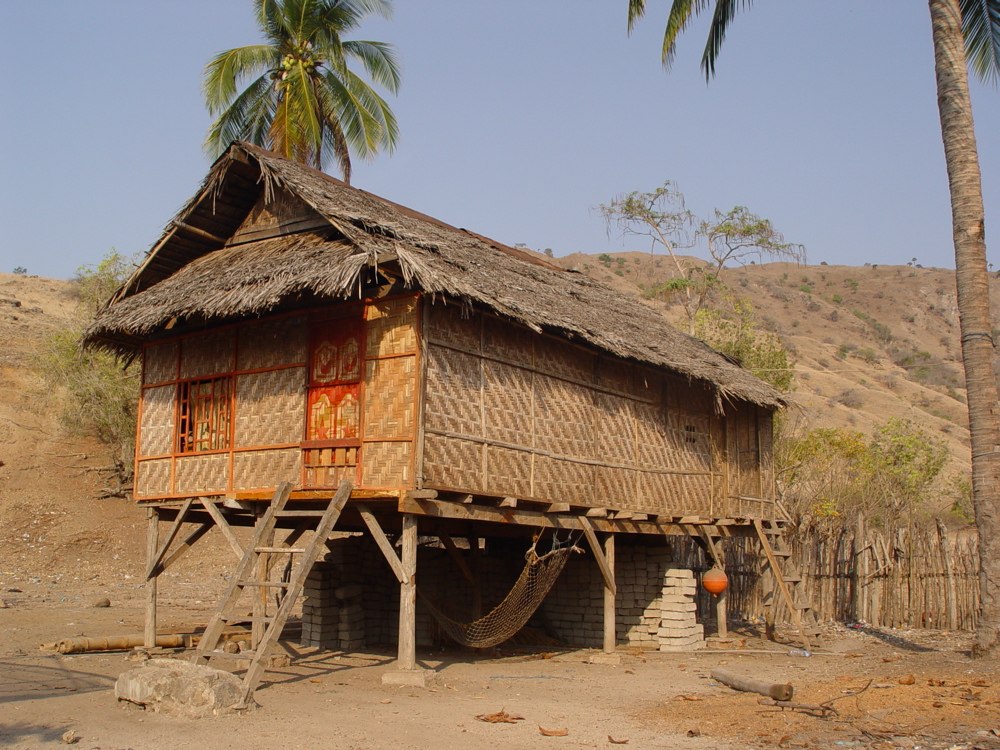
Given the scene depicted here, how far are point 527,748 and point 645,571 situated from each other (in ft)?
29.3

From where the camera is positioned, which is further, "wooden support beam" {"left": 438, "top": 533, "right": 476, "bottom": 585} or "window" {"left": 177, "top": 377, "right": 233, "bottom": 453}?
"wooden support beam" {"left": 438, "top": 533, "right": 476, "bottom": 585}

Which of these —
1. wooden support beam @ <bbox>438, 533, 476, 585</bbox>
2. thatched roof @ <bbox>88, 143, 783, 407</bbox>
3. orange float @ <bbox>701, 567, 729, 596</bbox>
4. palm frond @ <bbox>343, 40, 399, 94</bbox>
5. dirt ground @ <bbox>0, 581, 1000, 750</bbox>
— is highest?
palm frond @ <bbox>343, 40, 399, 94</bbox>

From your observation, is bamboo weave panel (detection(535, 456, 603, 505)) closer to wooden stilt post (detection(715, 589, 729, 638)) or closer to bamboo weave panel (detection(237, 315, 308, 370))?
bamboo weave panel (detection(237, 315, 308, 370))

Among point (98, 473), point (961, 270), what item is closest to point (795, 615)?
point (961, 270)

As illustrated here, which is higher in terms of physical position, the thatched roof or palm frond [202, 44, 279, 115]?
palm frond [202, 44, 279, 115]

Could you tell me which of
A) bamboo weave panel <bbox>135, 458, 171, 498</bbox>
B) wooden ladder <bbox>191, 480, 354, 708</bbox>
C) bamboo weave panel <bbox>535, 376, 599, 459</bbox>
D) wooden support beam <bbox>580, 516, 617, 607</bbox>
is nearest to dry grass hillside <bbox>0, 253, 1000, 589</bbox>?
wooden support beam <bbox>580, 516, 617, 607</bbox>

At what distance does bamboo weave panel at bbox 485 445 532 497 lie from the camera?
11812 millimetres

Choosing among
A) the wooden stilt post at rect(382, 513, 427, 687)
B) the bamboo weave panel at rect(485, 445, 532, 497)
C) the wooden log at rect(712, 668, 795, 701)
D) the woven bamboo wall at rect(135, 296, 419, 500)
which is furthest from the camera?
the bamboo weave panel at rect(485, 445, 532, 497)

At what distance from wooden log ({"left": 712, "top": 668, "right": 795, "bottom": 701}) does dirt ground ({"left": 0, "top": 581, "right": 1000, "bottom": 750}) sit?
106 millimetres

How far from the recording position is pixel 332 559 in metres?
14.8

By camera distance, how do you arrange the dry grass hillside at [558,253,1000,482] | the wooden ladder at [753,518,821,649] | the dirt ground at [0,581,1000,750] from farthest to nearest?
the dry grass hillside at [558,253,1000,482]
the wooden ladder at [753,518,821,649]
the dirt ground at [0,581,1000,750]

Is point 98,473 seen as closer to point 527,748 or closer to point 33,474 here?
point 33,474

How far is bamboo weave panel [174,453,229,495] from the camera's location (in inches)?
491

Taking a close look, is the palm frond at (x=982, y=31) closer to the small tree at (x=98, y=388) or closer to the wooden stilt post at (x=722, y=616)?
the wooden stilt post at (x=722, y=616)
